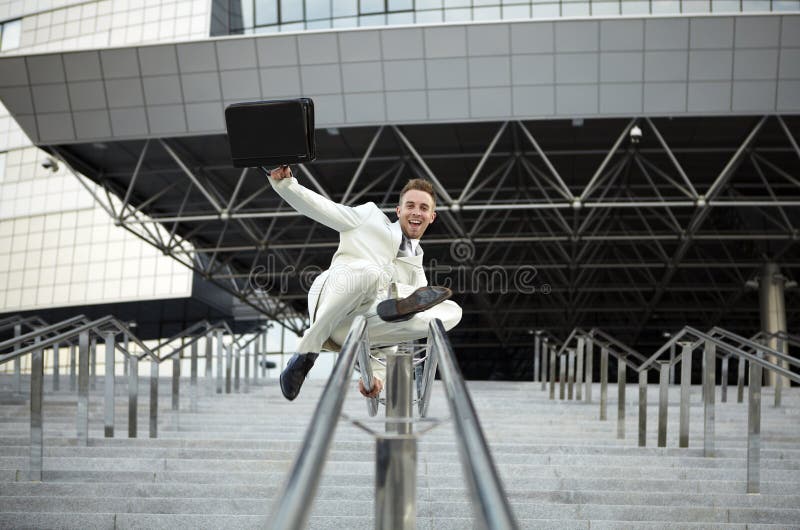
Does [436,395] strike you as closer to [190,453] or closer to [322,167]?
[190,453]

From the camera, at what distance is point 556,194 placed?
87.0 ft

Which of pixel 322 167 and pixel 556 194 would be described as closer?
pixel 322 167

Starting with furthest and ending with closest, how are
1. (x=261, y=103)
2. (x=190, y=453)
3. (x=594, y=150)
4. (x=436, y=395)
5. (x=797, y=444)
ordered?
(x=594, y=150)
(x=436, y=395)
(x=797, y=444)
(x=190, y=453)
(x=261, y=103)

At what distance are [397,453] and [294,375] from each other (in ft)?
4.68

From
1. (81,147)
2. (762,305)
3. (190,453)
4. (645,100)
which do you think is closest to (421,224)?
(190,453)

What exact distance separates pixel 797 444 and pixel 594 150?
1376cm

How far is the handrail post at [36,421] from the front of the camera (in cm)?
733

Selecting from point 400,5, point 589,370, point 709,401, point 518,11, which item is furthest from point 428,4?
point 709,401

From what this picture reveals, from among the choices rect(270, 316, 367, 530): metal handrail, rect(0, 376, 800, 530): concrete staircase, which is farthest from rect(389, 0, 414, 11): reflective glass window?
rect(270, 316, 367, 530): metal handrail

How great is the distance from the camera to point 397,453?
321cm

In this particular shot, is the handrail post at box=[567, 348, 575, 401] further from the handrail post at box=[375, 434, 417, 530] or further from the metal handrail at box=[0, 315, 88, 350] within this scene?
the handrail post at box=[375, 434, 417, 530]

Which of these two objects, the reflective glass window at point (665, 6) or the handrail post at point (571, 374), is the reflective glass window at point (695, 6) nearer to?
the reflective glass window at point (665, 6)

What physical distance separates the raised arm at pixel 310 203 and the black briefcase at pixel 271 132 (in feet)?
0.70

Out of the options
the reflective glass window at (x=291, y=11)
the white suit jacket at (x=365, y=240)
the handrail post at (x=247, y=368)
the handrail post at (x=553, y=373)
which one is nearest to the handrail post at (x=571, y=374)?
the handrail post at (x=553, y=373)
